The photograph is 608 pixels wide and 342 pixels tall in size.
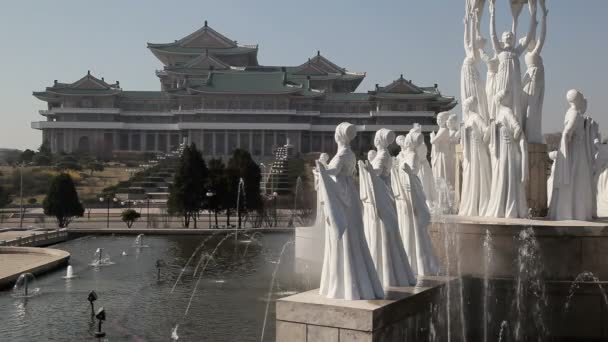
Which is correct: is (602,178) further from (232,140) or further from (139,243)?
(232,140)

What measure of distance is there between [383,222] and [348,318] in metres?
1.39

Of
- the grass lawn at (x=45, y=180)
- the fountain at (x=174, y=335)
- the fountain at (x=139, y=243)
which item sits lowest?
the fountain at (x=174, y=335)

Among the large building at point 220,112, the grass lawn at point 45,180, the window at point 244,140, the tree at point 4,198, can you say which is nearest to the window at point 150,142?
the large building at point 220,112

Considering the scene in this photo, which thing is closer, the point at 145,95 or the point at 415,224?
the point at 415,224

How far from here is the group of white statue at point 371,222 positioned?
610 cm

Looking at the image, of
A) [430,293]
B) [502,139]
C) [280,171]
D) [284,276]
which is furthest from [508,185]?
[280,171]

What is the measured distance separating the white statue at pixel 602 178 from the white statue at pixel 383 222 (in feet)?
18.2

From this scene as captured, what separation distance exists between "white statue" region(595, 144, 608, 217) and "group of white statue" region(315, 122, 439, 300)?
4.16 meters

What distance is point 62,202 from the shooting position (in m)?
25.5

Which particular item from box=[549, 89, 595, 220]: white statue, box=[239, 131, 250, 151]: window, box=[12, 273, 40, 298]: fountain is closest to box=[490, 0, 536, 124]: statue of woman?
box=[549, 89, 595, 220]: white statue

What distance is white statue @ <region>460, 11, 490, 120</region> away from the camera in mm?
10984

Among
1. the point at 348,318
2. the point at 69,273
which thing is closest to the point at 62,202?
the point at 69,273

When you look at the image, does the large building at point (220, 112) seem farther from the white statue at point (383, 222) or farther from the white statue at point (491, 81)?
the white statue at point (383, 222)

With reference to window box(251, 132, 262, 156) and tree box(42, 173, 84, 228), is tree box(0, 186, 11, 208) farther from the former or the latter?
window box(251, 132, 262, 156)
